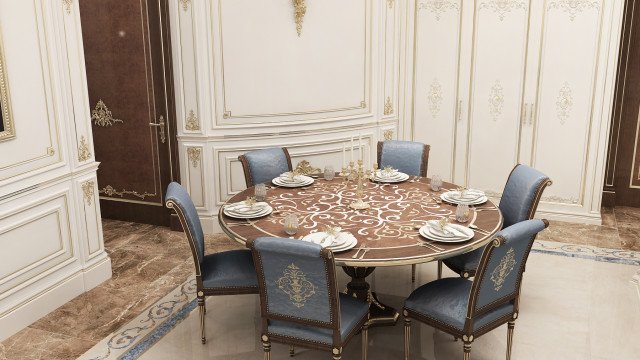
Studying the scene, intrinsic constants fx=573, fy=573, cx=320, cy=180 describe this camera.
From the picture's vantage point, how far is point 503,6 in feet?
16.3

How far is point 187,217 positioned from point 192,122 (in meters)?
1.87

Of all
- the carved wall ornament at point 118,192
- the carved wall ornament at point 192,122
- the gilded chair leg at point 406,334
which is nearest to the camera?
the gilded chair leg at point 406,334

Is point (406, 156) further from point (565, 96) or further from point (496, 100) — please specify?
point (565, 96)

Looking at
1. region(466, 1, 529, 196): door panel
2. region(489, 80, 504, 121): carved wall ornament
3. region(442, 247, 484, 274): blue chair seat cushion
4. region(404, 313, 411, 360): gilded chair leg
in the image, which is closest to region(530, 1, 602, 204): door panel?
region(466, 1, 529, 196): door panel

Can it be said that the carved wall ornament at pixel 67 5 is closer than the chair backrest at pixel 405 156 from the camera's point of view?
Yes

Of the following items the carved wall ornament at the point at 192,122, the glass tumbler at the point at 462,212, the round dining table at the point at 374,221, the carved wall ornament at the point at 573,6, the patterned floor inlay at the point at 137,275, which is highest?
the carved wall ornament at the point at 573,6

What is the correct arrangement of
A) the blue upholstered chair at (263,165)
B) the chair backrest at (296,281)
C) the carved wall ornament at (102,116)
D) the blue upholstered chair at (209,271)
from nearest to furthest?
the chair backrest at (296,281) → the blue upholstered chair at (209,271) → the blue upholstered chair at (263,165) → the carved wall ornament at (102,116)

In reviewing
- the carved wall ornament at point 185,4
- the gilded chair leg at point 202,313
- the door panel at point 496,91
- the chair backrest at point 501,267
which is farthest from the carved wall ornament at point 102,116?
the chair backrest at point 501,267

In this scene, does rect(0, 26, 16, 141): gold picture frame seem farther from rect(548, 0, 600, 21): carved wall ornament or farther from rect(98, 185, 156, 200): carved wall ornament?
rect(548, 0, 600, 21): carved wall ornament

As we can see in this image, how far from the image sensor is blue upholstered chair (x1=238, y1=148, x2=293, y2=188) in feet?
13.0

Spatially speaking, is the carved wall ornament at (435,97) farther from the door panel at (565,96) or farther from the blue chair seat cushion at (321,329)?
the blue chair seat cushion at (321,329)

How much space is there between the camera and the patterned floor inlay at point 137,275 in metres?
3.22

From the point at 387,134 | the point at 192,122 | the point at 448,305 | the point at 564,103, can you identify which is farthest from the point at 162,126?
the point at 564,103

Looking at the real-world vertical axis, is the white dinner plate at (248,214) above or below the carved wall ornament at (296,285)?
above
